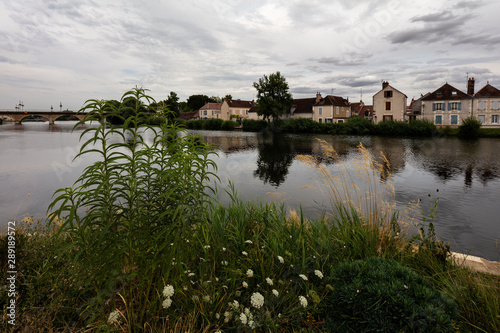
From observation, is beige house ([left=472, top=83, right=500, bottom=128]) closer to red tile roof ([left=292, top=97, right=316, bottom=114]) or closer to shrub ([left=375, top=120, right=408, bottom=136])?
shrub ([left=375, top=120, right=408, bottom=136])

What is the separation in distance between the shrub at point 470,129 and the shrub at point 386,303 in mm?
48074

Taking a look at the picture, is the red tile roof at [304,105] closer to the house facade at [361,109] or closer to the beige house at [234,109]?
the house facade at [361,109]

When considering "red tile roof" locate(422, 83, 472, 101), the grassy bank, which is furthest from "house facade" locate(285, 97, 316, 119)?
the grassy bank

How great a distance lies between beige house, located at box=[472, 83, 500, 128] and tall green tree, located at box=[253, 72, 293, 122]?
36.0 metres

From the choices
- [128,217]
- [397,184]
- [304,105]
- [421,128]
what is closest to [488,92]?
[421,128]

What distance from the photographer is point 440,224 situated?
9.50 meters

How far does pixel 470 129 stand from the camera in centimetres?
4019

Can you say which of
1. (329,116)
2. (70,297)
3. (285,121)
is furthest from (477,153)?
(329,116)

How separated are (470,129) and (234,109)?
67983 millimetres

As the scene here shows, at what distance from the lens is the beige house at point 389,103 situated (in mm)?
56781

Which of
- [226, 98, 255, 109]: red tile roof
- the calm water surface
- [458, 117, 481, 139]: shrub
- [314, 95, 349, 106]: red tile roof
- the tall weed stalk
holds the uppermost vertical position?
[226, 98, 255, 109]: red tile roof

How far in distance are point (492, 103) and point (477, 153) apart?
34090 mm

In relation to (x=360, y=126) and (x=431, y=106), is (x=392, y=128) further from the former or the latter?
(x=431, y=106)

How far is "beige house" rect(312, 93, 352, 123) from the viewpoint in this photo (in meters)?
69.3
